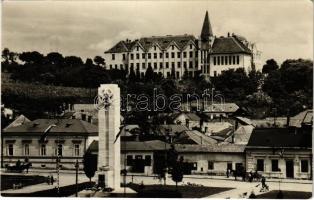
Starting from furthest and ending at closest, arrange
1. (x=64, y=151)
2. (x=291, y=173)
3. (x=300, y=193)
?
(x=64, y=151)
(x=291, y=173)
(x=300, y=193)

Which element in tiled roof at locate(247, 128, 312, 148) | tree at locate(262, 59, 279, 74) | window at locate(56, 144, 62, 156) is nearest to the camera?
tiled roof at locate(247, 128, 312, 148)

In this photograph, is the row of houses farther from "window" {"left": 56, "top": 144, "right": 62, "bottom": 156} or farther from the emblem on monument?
the emblem on monument

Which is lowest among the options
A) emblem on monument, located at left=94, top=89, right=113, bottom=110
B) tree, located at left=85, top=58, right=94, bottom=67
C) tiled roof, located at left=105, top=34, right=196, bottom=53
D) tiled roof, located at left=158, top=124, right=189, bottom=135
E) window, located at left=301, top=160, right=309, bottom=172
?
window, located at left=301, top=160, right=309, bottom=172

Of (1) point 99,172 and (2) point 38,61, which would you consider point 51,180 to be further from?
(2) point 38,61

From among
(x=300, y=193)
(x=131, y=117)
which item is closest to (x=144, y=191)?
(x=131, y=117)

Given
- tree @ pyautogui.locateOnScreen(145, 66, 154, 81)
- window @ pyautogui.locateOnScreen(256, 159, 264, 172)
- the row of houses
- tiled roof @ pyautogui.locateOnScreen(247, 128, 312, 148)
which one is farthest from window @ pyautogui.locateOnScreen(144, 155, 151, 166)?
window @ pyautogui.locateOnScreen(256, 159, 264, 172)

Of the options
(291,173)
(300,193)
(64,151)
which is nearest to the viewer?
(300,193)
